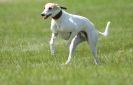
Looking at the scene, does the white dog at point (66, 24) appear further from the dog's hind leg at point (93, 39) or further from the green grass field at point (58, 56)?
the green grass field at point (58, 56)

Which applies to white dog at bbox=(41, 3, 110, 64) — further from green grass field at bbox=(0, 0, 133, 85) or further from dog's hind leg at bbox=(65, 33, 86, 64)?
green grass field at bbox=(0, 0, 133, 85)

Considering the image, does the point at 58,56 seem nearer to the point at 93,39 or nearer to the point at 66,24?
the point at 93,39

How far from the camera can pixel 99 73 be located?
1234 cm

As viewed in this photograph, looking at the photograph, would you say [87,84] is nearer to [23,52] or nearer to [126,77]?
[126,77]

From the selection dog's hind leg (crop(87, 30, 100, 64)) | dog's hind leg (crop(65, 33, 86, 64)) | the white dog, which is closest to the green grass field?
dog's hind leg (crop(65, 33, 86, 64))

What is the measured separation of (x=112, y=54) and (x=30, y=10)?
2713cm

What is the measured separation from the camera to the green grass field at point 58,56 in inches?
460

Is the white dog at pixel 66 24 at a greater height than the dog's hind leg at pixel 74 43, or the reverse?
the white dog at pixel 66 24

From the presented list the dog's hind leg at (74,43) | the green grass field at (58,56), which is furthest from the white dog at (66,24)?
the green grass field at (58,56)

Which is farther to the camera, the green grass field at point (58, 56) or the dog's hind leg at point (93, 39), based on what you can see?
the dog's hind leg at point (93, 39)

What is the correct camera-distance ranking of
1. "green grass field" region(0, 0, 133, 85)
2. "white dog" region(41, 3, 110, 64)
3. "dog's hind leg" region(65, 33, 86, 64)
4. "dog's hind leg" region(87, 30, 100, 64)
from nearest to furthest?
1. "green grass field" region(0, 0, 133, 85)
2. "white dog" region(41, 3, 110, 64)
3. "dog's hind leg" region(65, 33, 86, 64)
4. "dog's hind leg" region(87, 30, 100, 64)

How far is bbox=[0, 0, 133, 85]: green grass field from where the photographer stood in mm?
11680

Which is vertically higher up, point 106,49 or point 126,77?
point 126,77

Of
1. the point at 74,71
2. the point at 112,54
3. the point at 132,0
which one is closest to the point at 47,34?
the point at 112,54
